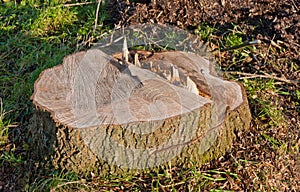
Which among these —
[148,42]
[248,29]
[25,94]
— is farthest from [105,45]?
[248,29]

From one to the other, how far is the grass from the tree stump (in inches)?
4.0

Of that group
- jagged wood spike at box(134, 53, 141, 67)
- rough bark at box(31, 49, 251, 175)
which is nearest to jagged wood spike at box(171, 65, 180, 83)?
rough bark at box(31, 49, 251, 175)

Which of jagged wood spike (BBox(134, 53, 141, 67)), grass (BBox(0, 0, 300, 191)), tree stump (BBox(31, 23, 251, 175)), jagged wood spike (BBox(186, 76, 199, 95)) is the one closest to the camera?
tree stump (BBox(31, 23, 251, 175))

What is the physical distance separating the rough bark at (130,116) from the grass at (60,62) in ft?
0.33

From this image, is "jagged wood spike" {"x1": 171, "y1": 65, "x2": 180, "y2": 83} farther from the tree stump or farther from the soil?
the soil

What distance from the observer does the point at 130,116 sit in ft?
9.86

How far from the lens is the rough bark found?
3027 millimetres

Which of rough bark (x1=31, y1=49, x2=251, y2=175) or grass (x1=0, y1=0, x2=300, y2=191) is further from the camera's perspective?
grass (x1=0, y1=0, x2=300, y2=191)

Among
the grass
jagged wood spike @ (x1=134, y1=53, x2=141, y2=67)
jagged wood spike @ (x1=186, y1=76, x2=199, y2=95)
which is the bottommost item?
the grass

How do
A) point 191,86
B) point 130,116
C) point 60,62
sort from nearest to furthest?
point 130,116
point 191,86
point 60,62

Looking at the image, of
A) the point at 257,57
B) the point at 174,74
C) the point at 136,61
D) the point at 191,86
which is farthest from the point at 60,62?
the point at 257,57

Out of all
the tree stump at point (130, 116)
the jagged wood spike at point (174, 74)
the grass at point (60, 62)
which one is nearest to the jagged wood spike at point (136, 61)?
the tree stump at point (130, 116)

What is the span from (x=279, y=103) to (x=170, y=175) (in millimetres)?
1239

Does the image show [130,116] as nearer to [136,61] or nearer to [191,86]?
[191,86]
